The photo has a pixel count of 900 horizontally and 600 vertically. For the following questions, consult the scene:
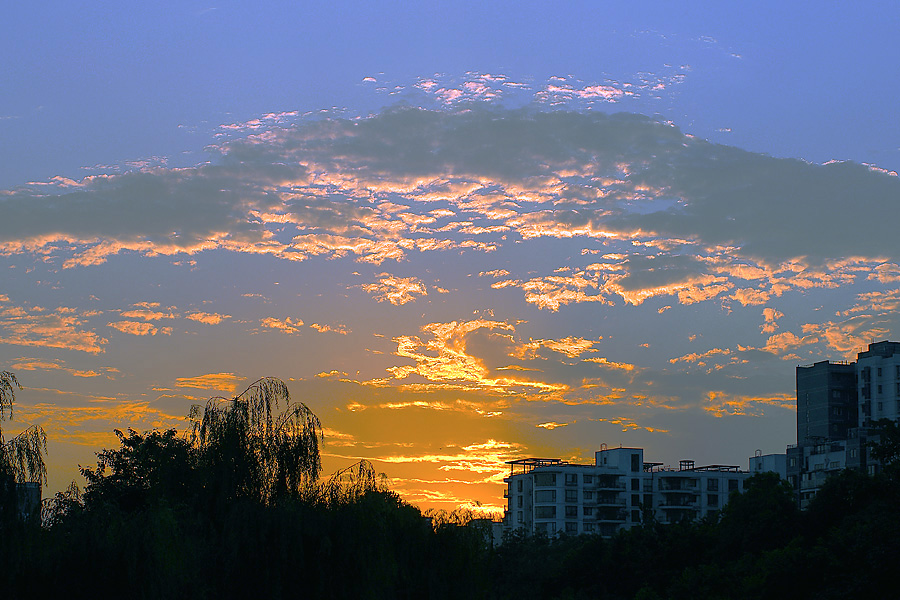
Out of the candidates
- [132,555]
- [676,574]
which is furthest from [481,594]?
[676,574]

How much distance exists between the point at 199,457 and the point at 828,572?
93.9 ft

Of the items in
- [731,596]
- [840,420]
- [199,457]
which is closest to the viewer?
[199,457]

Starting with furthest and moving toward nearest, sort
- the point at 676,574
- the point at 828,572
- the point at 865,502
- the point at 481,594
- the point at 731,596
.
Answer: the point at 676,574 → the point at 865,502 → the point at 731,596 → the point at 828,572 → the point at 481,594

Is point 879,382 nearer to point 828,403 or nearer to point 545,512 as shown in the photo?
point 828,403

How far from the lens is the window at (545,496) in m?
120

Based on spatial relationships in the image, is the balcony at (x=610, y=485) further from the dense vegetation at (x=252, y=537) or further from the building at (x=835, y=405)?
the dense vegetation at (x=252, y=537)

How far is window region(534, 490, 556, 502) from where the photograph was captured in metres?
120

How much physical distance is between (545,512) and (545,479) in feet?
13.2

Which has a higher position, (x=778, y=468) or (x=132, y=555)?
(x=778, y=468)

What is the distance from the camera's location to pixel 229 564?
2392 centimetres

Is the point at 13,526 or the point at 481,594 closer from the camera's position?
the point at 13,526

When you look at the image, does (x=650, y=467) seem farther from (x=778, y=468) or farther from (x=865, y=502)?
(x=865, y=502)

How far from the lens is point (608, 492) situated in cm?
12162

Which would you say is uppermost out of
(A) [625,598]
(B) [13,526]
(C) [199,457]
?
(C) [199,457]
